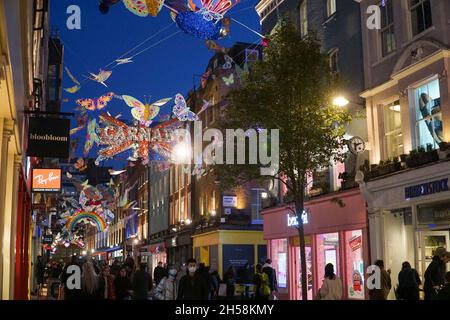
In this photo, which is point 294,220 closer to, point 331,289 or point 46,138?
point 331,289

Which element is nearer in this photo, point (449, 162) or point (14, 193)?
point (14, 193)

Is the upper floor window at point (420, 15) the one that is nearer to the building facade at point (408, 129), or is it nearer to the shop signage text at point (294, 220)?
the building facade at point (408, 129)

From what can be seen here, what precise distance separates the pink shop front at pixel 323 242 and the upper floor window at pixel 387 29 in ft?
16.6

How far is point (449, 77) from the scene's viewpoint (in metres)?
16.7

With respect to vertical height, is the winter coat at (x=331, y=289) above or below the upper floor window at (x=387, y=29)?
below

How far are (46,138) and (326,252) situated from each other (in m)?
13.6

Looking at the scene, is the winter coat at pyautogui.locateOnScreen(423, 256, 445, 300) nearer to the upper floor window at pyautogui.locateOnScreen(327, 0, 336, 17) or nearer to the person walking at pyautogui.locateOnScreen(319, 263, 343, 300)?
the person walking at pyautogui.locateOnScreen(319, 263, 343, 300)

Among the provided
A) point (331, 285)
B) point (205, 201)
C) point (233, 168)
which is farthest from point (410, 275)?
point (205, 201)

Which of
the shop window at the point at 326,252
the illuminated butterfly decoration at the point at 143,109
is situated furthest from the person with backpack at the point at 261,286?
the illuminated butterfly decoration at the point at 143,109

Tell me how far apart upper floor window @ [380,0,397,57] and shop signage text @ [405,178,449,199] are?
499 centimetres

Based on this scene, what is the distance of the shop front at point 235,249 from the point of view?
3803 centimetres
